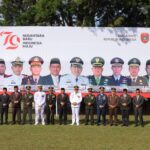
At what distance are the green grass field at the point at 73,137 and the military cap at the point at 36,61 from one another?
4.19 m

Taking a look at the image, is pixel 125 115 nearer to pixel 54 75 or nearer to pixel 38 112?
pixel 38 112

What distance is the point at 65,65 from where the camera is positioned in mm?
22047

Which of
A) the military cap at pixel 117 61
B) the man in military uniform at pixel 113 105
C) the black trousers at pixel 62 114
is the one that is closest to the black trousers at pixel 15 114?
the black trousers at pixel 62 114

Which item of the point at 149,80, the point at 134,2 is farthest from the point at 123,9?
the point at 149,80

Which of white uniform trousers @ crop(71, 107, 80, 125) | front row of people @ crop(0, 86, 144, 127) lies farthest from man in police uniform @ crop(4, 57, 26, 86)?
white uniform trousers @ crop(71, 107, 80, 125)

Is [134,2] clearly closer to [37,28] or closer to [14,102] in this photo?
[37,28]

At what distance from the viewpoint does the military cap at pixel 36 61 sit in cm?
2200

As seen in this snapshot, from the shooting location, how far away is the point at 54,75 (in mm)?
22016

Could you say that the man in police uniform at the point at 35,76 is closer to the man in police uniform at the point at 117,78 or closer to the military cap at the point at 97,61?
the military cap at the point at 97,61

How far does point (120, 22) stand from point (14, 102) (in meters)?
11.5

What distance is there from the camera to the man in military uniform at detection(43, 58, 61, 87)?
22.0m

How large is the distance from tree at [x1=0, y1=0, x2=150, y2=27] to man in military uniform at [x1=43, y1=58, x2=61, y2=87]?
598 cm

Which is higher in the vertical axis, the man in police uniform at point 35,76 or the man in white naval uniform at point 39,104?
the man in police uniform at point 35,76

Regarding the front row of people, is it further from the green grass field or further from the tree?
the tree
